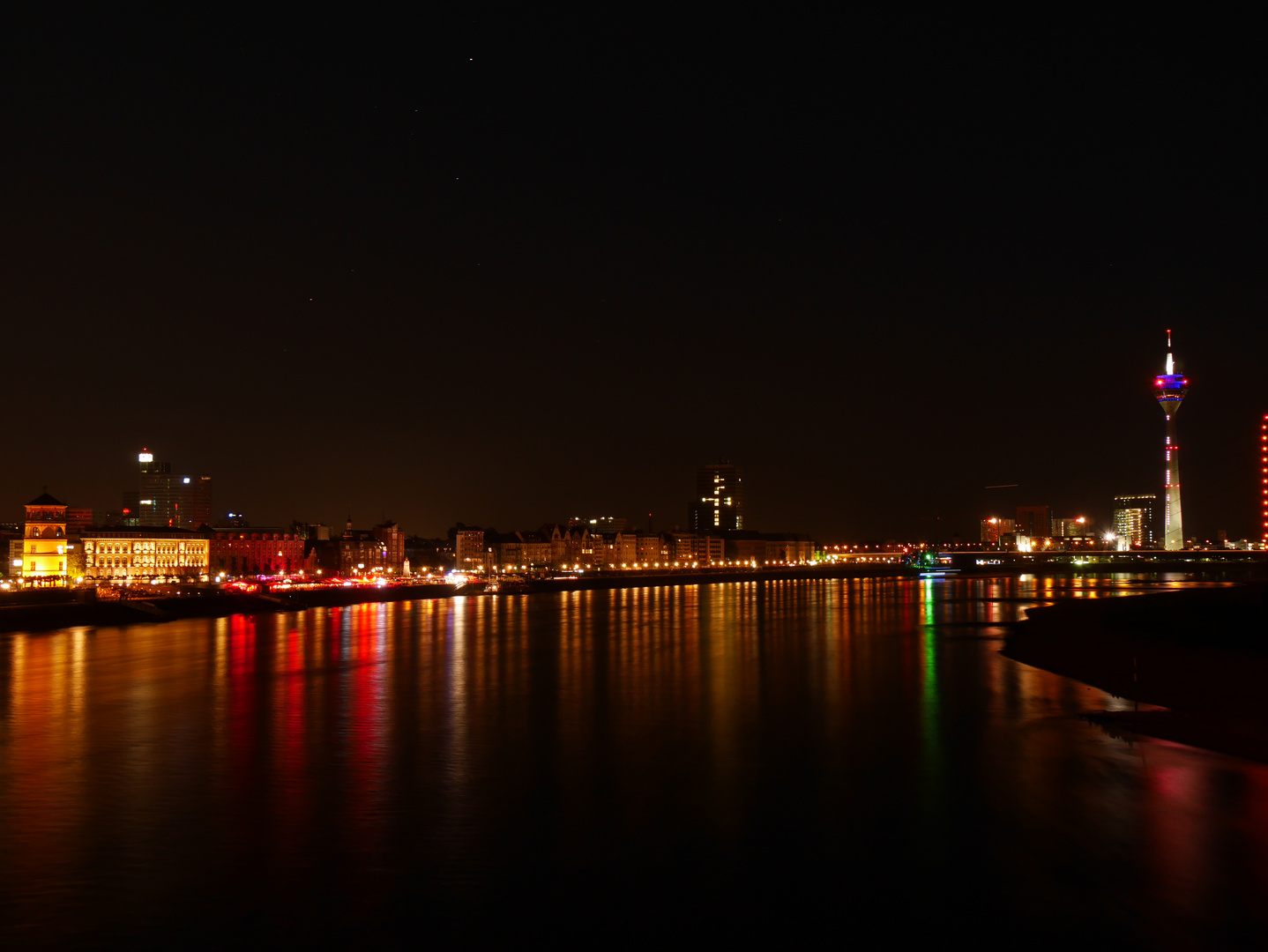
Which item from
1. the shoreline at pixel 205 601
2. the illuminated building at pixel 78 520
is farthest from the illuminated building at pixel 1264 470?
the illuminated building at pixel 78 520

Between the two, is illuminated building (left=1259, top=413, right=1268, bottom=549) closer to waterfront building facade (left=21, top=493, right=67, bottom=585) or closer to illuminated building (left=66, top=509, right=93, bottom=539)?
waterfront building facade (left=21, top=493, right=67, bottom=585)

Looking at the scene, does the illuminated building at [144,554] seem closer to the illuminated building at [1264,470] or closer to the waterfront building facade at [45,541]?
the waterfront building facade at [45,541]

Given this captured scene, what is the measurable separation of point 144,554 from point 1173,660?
125394 millimetres

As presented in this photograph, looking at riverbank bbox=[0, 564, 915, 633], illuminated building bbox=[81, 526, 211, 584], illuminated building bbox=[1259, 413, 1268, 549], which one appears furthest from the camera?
illuminated building bbox=[1259, 413, 1268, 549]

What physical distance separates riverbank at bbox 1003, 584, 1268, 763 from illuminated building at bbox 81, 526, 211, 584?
10607cm

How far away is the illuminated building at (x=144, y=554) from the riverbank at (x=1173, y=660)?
106 m

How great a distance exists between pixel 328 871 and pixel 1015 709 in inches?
724

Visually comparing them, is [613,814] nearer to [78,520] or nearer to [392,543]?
[78,520]

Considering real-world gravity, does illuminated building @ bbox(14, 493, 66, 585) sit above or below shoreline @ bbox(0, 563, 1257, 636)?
above

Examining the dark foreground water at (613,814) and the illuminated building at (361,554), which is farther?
the illuminated building at (361,554)

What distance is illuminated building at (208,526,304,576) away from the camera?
450ft

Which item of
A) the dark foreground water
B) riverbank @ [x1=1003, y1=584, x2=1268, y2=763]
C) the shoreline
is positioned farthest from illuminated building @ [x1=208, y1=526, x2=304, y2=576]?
riverbank @ [x1=1003, y1=584, x2=1268, y2=763]

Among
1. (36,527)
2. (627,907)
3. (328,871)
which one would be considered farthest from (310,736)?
(36,527)

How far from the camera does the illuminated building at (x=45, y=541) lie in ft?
262
